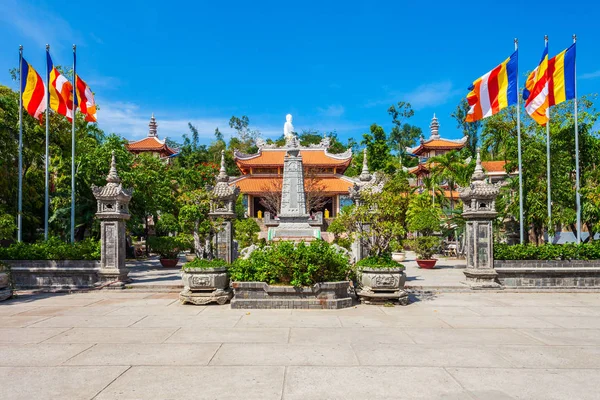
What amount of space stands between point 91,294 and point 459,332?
10.4 m

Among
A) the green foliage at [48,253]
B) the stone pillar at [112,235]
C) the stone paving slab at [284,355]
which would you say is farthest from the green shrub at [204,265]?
the green foliage at [48,253]

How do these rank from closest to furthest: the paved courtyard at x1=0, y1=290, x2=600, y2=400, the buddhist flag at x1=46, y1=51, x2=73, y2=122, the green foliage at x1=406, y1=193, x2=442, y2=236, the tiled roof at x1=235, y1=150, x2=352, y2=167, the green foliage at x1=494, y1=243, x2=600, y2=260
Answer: the paved courtyard at x1=0, y1=290, x2=600, y2=400
the green foliage at x1=494, y1=243, x2=600, y2=260
the buddhist flag at x1=46, y1=51, x2=73, y2=122
the green foliage at x1=406, y1=193, x2=442, y2=236
the tiled roof at x1=235, y1=150, x2=352, y2=167

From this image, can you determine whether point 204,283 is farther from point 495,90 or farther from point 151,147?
point 151,147

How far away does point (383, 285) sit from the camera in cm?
1012

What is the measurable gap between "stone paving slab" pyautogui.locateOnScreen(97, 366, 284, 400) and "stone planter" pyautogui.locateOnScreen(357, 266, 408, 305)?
514cm

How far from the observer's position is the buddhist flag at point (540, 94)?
51.1 ft

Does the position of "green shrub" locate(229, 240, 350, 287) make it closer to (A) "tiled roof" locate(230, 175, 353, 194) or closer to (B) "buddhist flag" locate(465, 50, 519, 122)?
(B) "buddhist flag" locate(465, 50, 519, 122)

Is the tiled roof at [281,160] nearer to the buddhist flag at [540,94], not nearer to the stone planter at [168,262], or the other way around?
the stone planter at [168,262]

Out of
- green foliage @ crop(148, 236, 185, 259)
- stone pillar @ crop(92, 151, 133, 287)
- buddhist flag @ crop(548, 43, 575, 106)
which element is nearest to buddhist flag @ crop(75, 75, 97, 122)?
stone pillar @ crop(92, 151, 133, 287)

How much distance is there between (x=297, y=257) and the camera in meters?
9.80

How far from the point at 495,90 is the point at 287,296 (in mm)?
12707

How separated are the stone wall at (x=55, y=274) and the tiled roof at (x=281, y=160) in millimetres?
32988

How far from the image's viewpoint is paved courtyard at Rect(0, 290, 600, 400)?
4.72 m

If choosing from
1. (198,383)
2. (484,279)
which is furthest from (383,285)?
(198,383)
